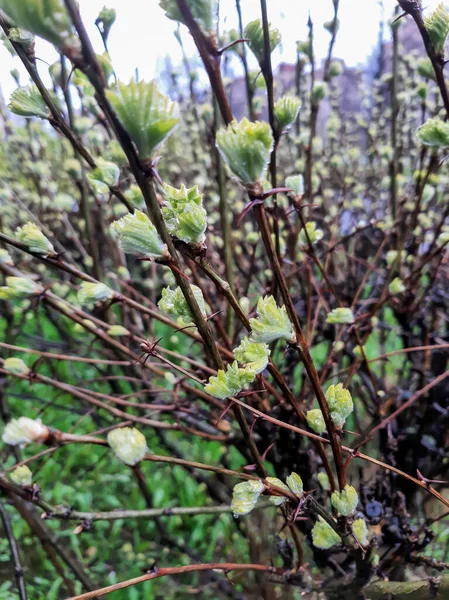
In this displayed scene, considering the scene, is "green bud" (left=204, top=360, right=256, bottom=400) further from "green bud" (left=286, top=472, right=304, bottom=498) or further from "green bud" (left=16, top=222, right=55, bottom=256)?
"green bud" (left=16, top=222, right=55, bottom=256)

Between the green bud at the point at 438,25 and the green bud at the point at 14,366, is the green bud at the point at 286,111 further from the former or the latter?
the green bud at the point at 14,366

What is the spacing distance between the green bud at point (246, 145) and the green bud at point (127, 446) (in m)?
0.27

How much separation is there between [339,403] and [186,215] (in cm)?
23

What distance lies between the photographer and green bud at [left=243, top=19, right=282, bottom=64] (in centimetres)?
48

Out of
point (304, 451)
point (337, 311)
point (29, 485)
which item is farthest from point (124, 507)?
point (337, 311)

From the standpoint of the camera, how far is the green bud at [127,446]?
1.40 feet

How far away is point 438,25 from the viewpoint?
439 millimetres

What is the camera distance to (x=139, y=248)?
13.0 inches

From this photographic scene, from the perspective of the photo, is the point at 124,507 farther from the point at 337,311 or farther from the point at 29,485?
the point at 337,311

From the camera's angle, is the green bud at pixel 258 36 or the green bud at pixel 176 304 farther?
the green bud at pixel 258 36

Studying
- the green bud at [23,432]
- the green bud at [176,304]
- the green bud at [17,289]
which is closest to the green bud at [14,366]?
the green bud at [17,289]

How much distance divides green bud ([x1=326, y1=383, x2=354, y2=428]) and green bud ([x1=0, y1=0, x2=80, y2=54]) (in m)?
0.34

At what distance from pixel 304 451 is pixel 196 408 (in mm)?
239

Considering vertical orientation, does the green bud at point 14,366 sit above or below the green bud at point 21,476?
above
